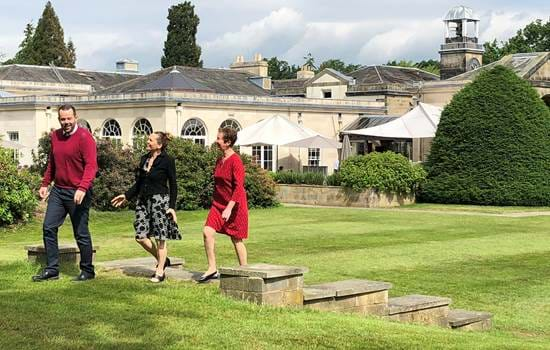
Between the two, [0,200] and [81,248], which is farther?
[0,200]

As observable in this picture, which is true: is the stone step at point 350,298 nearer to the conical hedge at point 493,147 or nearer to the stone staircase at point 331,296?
the stone staircase at point 331,296

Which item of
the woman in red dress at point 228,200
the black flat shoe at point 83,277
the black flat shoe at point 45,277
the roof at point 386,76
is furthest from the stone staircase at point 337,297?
the roof at point 386,76

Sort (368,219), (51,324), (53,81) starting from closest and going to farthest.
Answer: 1. (51,324)
2. (368,219)
3. (53,81)

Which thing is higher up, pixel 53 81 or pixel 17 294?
pixel 53 81

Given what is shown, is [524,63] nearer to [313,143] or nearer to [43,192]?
[313,143]

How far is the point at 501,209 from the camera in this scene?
30297 mm

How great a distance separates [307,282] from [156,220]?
324 centimetres

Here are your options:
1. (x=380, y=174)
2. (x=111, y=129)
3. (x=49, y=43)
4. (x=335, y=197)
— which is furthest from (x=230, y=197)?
(x=49, y=43)

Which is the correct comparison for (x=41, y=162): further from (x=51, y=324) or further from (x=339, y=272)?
(x=51, y=324)

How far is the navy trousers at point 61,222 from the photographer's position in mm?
10438

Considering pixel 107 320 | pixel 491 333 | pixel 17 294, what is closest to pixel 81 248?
pixel 17 294

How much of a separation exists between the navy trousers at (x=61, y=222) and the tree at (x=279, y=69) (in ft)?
375

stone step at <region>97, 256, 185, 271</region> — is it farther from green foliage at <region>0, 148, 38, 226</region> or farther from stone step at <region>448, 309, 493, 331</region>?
green foliage at <region>0, 148, 38, 226</region>

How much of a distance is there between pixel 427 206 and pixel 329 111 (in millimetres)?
19010
